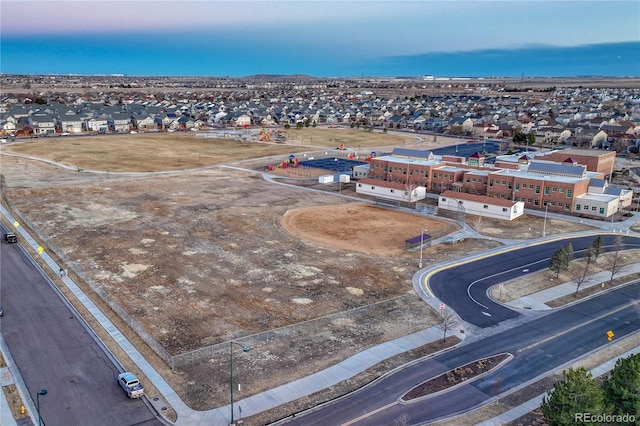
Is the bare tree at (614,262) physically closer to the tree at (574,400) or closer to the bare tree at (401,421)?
the tree at (574,400)

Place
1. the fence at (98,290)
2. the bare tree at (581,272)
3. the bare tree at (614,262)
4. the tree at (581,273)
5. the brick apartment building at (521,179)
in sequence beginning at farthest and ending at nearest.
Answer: the brick apartment building at (521,179), the bare tree at (614,262), the bare tree at (581,272), the tree at (581,273), the fence at (98,290)

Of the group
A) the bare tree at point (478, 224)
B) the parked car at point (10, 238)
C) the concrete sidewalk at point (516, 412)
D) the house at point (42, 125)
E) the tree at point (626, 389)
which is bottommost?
the concrete sidewalk at point (516, 412)

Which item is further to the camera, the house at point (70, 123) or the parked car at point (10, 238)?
the house at point (70, 123)

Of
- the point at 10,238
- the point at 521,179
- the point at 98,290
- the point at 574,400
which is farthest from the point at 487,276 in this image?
the point at 10,238

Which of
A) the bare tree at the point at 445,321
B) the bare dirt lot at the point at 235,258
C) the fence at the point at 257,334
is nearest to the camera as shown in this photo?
the fence at the point at 257,334

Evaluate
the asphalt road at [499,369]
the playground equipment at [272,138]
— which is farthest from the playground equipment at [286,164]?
the asphalt road at [499,369]

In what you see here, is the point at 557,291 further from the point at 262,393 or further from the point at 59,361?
the point at 59,361

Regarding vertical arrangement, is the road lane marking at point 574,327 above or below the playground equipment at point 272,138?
below
